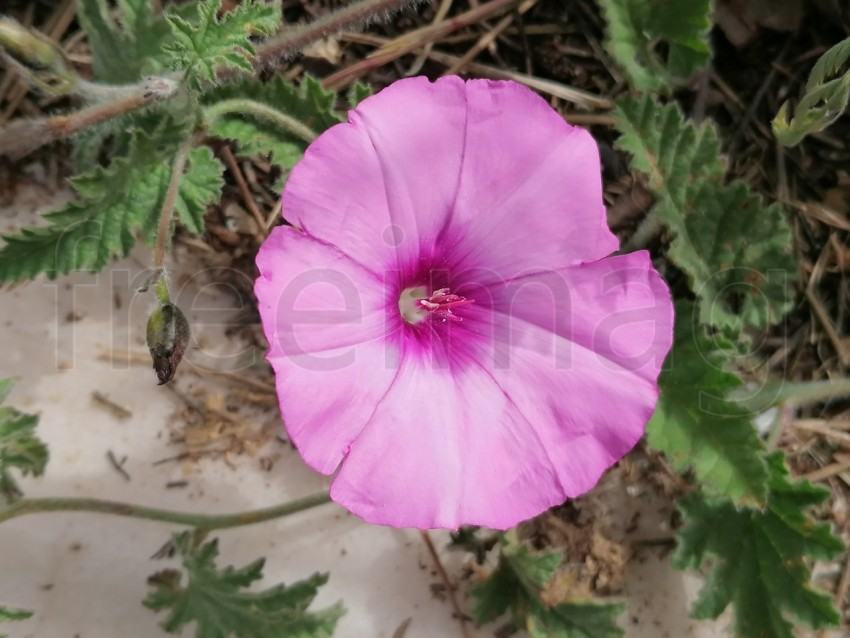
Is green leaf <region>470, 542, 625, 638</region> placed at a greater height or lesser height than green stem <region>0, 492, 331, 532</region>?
lesser

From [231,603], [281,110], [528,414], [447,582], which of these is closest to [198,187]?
[281,110]

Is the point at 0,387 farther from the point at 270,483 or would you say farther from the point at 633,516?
the point at 633,516

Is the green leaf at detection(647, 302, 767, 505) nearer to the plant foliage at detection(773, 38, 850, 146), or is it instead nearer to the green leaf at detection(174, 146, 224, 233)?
the plant foliage at detection(773, 38, 850, 146)

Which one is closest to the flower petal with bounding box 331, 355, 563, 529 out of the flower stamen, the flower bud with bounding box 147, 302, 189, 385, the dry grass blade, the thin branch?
the flower stamen

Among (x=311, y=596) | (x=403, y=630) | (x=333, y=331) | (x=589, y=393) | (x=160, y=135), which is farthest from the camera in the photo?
(x=403, y=630)

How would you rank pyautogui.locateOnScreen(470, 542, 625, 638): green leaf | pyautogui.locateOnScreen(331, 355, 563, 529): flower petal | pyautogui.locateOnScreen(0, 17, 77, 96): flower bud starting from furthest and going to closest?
pyautogui.locateOnScreen(470, 542, 625, 638): green leaf < pyautogui.locateOnScreen(0, 17, 77, 96): flower bud < pyautogui.locateOnScreen(331, 355, 563, 529): flower petal

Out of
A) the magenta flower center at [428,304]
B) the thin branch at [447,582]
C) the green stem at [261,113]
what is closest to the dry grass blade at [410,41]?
the green stem at [261,113]

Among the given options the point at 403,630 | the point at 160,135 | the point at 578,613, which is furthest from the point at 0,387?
the point at 578,613
